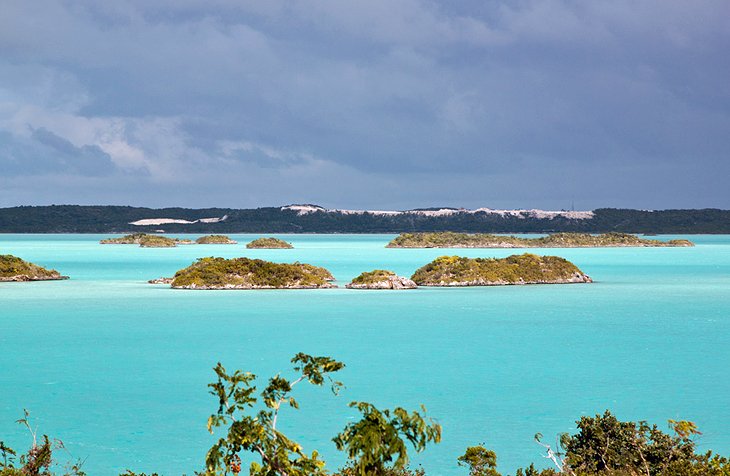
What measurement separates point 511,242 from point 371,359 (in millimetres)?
122356

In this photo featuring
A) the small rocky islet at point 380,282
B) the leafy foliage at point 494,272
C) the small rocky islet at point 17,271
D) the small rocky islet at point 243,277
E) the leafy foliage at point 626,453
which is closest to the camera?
the leafy foliage at point 626,453

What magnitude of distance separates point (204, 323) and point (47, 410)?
1888cm

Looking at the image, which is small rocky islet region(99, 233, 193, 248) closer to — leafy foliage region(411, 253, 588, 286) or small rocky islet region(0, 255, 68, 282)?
small rocky islet region(0, 255, 68, 282)

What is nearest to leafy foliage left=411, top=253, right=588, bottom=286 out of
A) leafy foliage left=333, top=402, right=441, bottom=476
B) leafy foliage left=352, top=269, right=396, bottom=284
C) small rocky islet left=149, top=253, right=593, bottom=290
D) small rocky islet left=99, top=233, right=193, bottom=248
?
small rocky islet left=149, top=253, right=593, bottom=290

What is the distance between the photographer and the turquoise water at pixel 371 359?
21.0 m

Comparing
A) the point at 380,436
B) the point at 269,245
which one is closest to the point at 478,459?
the point at 380,436

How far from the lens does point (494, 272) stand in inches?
2512

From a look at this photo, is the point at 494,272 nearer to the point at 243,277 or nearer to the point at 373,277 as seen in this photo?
the point at 373,277

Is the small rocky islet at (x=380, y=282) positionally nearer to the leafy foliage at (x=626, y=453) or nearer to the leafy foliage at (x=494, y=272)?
the leafy foliage at (x=494, y=272)

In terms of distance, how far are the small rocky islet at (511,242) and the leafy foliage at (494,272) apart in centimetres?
8137

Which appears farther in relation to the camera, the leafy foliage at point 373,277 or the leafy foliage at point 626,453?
the leafy foliage at point 373,277

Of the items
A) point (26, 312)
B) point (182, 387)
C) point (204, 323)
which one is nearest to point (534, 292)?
point (204, 323)

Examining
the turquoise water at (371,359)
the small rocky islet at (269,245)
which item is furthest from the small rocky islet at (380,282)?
the small rocky islet at (269,245)

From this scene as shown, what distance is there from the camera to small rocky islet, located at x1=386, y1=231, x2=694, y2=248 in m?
151
